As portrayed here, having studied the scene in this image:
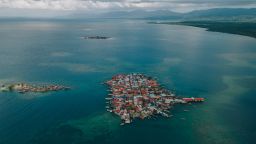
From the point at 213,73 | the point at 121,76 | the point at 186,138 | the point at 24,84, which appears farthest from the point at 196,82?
the point at 24,84

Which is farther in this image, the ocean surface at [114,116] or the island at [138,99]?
the island at [138,99]

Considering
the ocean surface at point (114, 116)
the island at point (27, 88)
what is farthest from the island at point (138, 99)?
the island at point (27, 88)

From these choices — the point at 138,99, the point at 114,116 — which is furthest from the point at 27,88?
the point at 138,99

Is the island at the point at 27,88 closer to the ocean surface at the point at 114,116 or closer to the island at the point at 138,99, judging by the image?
the ocean surface at the point at 114,116

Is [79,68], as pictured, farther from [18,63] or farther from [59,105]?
[59,105]

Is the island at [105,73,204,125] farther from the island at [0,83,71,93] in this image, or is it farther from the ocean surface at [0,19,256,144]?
the island at [0,83,71,93]

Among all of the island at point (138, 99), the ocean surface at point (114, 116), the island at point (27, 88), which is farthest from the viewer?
the island at point (27, 88)

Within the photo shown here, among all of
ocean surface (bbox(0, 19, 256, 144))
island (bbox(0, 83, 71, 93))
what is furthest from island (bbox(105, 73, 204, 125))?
island (bbox(0, 83, 71, 93))
